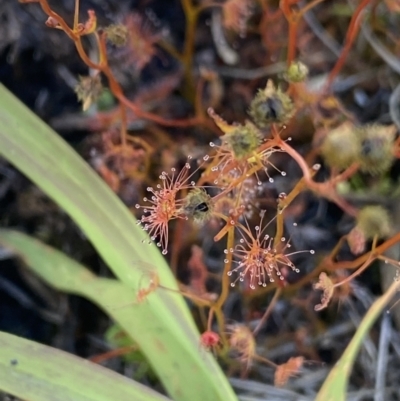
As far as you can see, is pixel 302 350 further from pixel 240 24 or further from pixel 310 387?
pixel 240 24

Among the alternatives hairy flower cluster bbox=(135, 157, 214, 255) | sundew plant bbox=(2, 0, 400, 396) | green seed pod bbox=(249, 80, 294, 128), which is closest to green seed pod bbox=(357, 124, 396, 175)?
sundew plant bbox=(2, 0, 400, 396)

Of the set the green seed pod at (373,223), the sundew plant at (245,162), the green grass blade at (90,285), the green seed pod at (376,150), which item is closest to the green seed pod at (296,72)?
the sundew plant at (245,162)

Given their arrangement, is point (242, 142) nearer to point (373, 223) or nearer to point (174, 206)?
point (174, 206)

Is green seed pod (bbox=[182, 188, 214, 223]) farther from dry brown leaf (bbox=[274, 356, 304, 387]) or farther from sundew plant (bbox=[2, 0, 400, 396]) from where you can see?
dry brown leaf (bbox=[274, 356, 304, 387])

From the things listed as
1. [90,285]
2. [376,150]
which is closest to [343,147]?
[376,150]

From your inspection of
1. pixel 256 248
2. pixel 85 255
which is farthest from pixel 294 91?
pixel 85 255

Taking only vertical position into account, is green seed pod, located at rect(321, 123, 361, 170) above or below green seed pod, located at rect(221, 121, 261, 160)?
below
